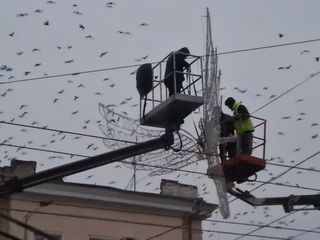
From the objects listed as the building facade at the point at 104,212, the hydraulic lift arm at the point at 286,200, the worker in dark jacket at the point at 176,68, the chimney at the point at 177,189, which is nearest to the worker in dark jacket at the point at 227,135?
the hydraulic lift arm at the point at 286,200

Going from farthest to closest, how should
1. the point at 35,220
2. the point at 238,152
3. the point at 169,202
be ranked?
the point at 169,202 → the point at 35,220 → the point at 238,152

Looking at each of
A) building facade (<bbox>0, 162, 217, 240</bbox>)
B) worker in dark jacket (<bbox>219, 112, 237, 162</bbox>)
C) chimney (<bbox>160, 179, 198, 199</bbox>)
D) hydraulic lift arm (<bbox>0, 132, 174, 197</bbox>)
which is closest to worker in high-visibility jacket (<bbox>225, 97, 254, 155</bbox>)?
worker in dark jacket (<bbox>219, 112, 237, 162</bbox>)

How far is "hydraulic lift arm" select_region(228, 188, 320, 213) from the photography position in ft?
62.9

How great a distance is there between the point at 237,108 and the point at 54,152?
4.55 m

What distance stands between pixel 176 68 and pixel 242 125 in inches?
212

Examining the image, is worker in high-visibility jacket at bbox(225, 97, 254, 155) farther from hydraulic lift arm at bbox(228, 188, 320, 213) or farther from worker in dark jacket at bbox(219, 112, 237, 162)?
hydraulic lift arm at bbox(228, 188, 320, 213)

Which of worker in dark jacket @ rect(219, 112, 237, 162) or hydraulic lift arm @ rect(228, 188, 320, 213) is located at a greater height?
worker in dark jacket @ rect(219, 112, 237, 162)

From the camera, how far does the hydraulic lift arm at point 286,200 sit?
Result: 62.9ft

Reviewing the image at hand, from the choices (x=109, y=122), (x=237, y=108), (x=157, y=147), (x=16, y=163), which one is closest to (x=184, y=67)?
(x=157, y=147)

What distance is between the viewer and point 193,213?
1048 inches

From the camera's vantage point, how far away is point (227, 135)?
767 inches

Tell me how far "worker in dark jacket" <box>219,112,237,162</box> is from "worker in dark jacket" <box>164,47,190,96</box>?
4671 millimetres

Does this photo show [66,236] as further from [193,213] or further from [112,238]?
[193,213]

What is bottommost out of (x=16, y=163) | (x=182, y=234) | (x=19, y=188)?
(x=19, y=188)
